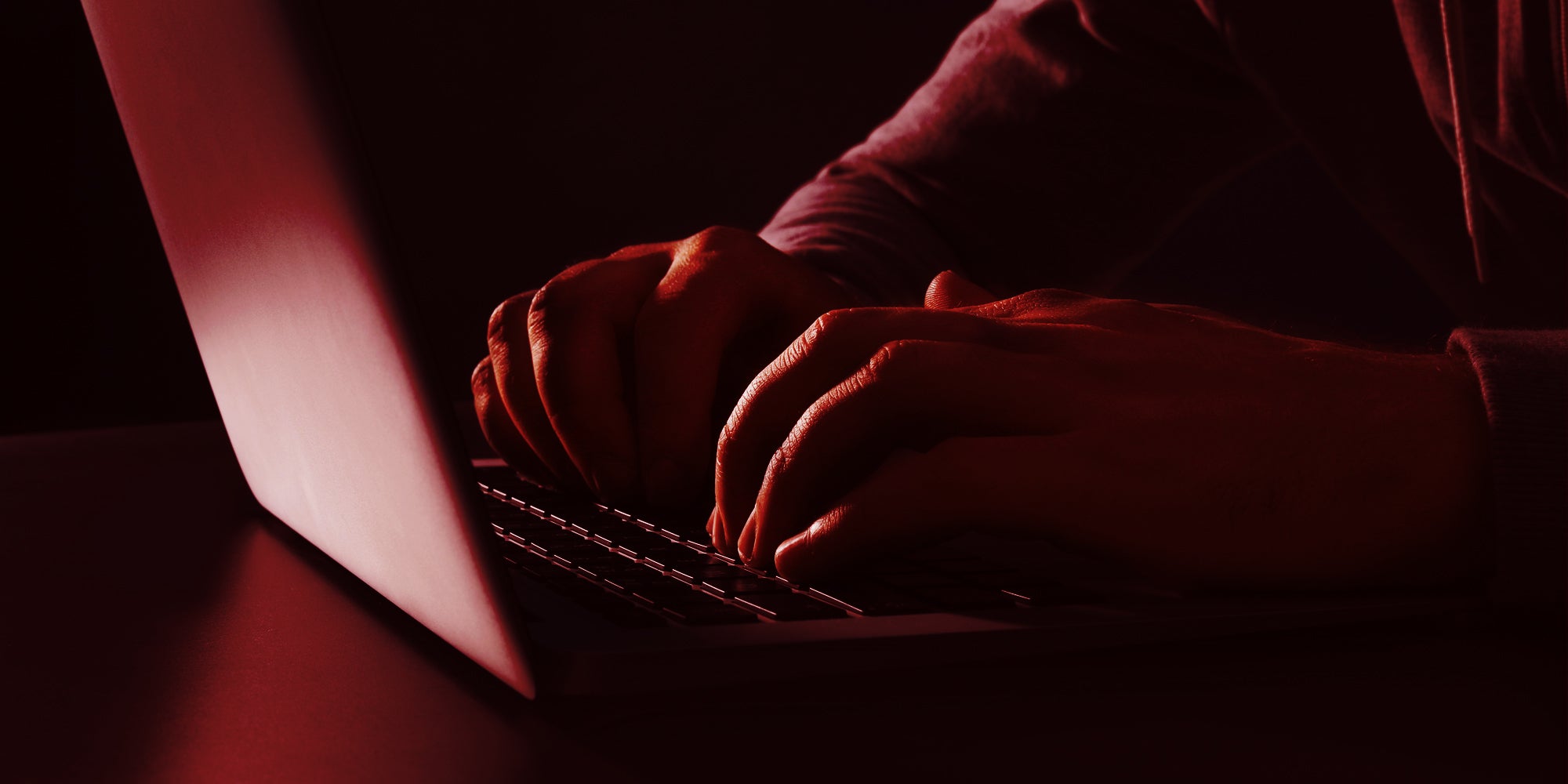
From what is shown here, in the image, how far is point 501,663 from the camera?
0.26m

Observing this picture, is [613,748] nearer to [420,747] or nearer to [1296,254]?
[420,747]

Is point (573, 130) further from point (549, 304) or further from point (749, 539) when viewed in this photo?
point (749, 539)

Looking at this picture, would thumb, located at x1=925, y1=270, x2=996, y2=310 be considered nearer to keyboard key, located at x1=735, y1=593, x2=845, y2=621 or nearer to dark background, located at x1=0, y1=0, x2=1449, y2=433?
keyboard key, located at x1=735, y1=593, x2=845, y2=621

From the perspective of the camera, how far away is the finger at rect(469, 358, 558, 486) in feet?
2.06

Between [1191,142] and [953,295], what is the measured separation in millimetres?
648

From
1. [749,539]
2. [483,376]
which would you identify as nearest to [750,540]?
[749,539]

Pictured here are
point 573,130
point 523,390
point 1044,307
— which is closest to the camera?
point 1044,307

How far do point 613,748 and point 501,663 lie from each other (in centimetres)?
4

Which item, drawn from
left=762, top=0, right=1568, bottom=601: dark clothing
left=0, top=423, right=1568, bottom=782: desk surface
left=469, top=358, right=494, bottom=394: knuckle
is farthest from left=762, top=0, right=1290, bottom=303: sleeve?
left=0, top=423, right=1568, bottom=782: desk surface

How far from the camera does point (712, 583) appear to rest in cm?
34

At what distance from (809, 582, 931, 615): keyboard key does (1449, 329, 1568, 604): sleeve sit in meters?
0.18

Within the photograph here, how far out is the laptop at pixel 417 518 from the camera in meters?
0.24

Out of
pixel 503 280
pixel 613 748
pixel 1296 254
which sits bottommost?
pixel 1296 254

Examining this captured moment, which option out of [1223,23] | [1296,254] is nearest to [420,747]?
[1223,23]
